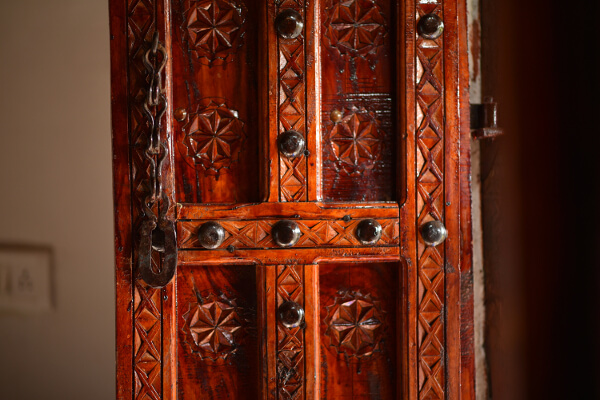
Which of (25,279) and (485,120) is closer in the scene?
(485,120)

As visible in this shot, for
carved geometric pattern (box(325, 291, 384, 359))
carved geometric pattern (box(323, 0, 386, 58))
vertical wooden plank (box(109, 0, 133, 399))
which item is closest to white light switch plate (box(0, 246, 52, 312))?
vertical wooden plank (box(109, 0, 133, 399))

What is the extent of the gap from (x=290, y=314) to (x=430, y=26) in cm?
70

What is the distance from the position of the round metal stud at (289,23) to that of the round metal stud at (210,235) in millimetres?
441

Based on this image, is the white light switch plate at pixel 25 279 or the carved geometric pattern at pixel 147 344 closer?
the carved geometric pattern at pixel 147 344

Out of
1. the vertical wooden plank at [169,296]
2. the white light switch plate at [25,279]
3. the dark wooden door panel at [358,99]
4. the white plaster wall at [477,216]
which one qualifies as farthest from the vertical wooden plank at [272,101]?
the white light switch plate at [25,279]

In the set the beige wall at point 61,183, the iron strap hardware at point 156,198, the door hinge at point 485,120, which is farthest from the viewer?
the beige wall at point 61,183

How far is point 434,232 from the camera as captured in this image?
86 centimetres

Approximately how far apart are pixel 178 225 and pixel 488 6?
97cm

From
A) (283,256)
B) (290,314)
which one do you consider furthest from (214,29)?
(290,314)

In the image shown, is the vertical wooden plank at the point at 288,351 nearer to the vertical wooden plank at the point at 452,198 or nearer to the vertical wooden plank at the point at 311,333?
the vertical wooden plank at the point at 311,333

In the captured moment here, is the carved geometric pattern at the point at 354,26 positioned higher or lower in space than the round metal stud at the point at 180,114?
higher

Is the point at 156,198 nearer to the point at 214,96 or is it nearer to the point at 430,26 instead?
the point at 214,96

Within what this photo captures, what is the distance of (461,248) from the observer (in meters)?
0.90

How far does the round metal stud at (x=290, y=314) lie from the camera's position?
851mm
